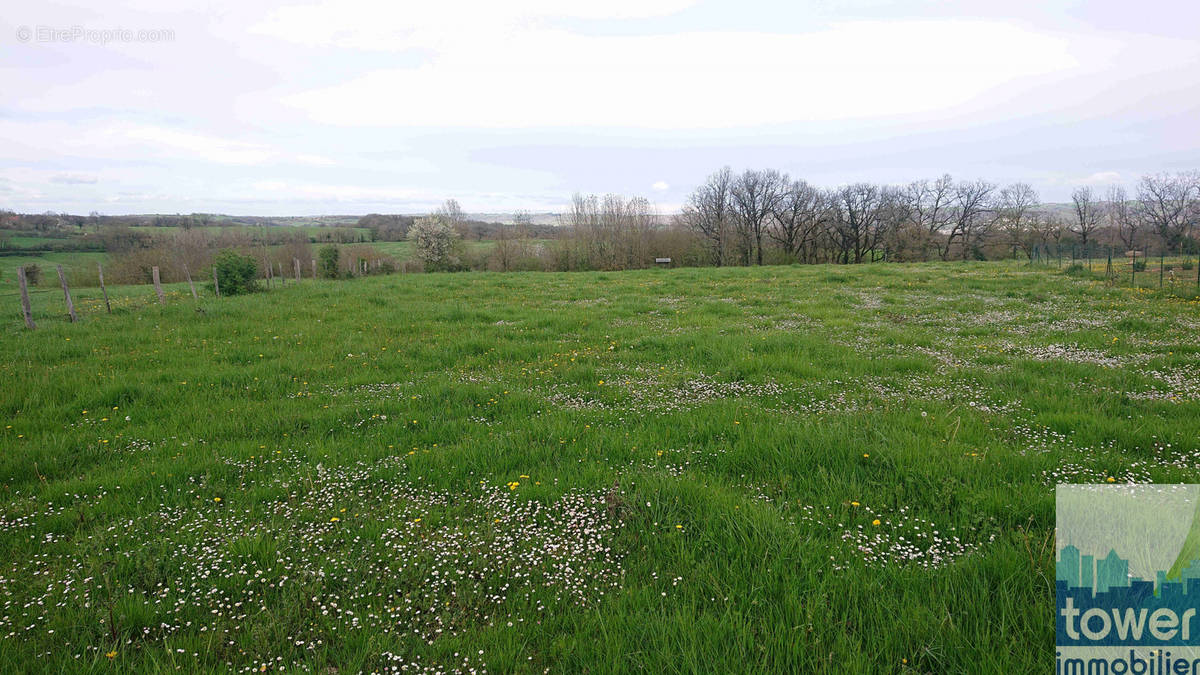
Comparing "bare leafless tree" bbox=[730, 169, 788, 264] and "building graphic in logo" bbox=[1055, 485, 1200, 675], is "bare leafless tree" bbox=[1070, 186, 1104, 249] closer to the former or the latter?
"bare leafless tree" bbox=[730, 169, 788, 264]

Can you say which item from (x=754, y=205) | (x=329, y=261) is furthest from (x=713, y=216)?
(x=329, y=261)

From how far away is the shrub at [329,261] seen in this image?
43.0 metres

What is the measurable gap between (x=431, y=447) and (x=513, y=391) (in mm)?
2264

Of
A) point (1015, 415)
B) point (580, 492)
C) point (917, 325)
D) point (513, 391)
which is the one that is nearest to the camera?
point (580, 492)

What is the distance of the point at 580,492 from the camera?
15.9 feet

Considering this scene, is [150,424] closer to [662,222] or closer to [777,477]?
[777,477]

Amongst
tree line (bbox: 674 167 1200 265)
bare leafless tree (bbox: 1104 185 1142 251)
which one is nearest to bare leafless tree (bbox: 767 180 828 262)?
tree line (bbox: 674 167 1200 265)

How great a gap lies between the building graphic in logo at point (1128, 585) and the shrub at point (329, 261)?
47.2m

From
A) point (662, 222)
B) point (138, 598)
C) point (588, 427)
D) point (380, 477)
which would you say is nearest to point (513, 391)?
point (588, 427)

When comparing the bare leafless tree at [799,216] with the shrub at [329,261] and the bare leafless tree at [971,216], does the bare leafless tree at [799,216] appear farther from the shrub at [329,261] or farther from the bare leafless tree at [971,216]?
the shrub at [329,261]

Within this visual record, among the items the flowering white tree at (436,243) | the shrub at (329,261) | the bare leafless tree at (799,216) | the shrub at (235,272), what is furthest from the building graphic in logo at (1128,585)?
the bare leafless tree at (799,216)

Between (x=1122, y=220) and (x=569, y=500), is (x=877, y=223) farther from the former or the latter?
(x=569, y=500)

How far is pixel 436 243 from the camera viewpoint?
64250 mm

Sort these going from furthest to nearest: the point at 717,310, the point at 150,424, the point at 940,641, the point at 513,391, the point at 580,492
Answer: the point at 717,310 → the point at 513,391 → the point at 150,424 → the point at 580,492 → the point at 940,641
